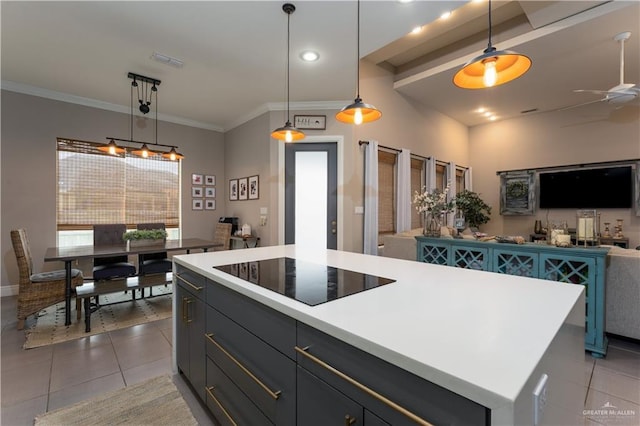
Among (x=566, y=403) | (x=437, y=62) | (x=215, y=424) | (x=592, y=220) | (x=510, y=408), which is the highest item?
(x=437, y=62)

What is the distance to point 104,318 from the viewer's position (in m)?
3.22

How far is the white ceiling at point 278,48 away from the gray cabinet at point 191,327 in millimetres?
2208

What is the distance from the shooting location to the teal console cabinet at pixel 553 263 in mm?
2375

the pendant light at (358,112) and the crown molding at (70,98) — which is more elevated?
the crown molding at (70,98)

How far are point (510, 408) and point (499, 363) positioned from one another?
0.12 metres

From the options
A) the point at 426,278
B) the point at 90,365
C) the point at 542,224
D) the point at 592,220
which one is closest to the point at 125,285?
the point at 90,365

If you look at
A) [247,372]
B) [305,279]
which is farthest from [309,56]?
[247,372]

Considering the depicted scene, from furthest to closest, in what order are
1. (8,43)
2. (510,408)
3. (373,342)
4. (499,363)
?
1. (8,43)
2. (373,342)
3. (499,363)
4. (510,408)

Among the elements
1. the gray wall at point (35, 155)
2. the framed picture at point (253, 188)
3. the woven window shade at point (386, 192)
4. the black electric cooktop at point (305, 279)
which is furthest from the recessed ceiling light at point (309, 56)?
the gray wall at point (35, 155)

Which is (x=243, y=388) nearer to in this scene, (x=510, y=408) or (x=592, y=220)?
(x=510, y=408)

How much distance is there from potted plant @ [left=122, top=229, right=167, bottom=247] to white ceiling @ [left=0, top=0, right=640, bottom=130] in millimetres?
1968

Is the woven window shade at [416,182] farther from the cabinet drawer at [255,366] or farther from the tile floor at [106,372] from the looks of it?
the cabinet drawer at [255,366]

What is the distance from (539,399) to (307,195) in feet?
12.9

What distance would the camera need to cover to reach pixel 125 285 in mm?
3258
